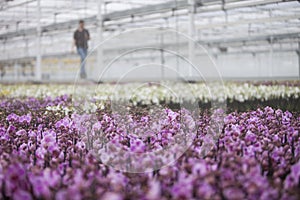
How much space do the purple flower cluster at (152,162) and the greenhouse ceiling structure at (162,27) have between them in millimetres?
1378

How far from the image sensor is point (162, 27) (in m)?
5.04

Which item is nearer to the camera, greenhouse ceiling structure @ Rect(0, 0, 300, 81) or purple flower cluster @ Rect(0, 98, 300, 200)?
purple flower cluster @ Rect(0, 98, 300, 200)

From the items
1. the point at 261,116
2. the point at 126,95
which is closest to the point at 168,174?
the point at 261,116

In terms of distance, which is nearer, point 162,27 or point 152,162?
point 152,162

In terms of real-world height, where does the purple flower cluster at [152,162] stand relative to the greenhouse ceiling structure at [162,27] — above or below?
below

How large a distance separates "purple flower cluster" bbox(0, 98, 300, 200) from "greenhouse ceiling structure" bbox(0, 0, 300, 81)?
1378 mm

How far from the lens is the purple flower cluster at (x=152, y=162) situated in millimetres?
1591

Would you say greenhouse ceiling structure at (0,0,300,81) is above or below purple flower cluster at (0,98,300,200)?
above

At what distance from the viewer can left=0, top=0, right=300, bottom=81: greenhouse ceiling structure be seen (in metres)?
12.0

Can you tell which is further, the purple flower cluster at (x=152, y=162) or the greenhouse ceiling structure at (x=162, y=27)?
the greenhouse ceiling structure at (x=162, y=27)

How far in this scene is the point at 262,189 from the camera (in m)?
1.57

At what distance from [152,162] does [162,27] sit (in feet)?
10.8

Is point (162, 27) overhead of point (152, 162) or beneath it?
overhead

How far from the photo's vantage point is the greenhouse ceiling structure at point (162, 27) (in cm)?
1203
